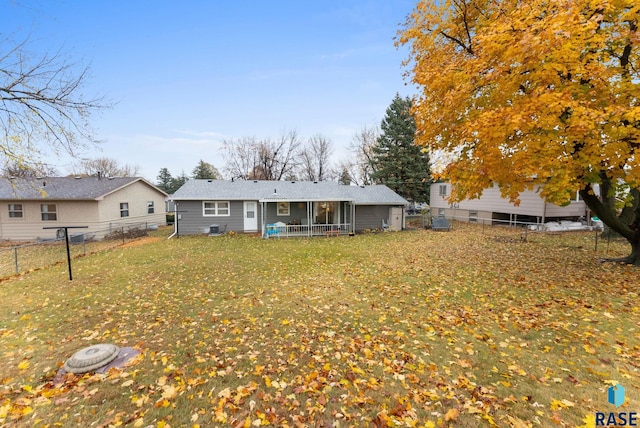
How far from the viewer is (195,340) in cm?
464

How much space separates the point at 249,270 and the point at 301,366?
5905 millimetres

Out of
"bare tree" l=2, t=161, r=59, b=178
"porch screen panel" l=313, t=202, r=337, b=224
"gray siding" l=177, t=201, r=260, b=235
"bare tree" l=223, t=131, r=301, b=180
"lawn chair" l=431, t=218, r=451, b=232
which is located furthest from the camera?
"bare tree" l=223, t=131, r=301, b=180

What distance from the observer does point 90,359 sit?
3846 mm

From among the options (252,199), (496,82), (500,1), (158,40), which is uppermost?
(158,40)

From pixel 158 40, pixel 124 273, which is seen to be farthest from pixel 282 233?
pixel 158 40

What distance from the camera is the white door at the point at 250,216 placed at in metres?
19.7

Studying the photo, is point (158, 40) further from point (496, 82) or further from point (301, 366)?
point (301, 366)

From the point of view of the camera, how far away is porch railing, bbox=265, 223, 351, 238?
17734 millimetres

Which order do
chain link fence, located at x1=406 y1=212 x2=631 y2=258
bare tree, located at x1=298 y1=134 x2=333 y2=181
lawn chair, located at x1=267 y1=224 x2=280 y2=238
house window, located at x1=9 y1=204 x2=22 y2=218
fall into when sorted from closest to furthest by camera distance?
chain link fence, located at x1=406 y1=212 x2=631 y2=258
lawn chair, located at x1=267 y1=224 x2=280 y2=238
house window, located at x1=9 y1=204 x2=22 y2=218
bare tree, located at x1=298 y1=134 x2=333 y2=181

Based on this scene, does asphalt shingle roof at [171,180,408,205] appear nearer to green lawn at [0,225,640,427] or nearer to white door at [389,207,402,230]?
white door at [389,207,402,230]

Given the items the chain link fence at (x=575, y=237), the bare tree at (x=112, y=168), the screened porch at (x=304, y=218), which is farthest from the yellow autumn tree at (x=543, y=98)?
the bare tree at (x=112, y=168)

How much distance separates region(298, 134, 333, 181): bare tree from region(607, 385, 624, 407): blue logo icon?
38.7 meters

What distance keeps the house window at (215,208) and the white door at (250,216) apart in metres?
1.36

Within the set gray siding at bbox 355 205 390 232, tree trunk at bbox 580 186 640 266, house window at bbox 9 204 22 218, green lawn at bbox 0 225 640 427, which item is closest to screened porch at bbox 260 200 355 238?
gray siding at bbox 355 205 390 232
